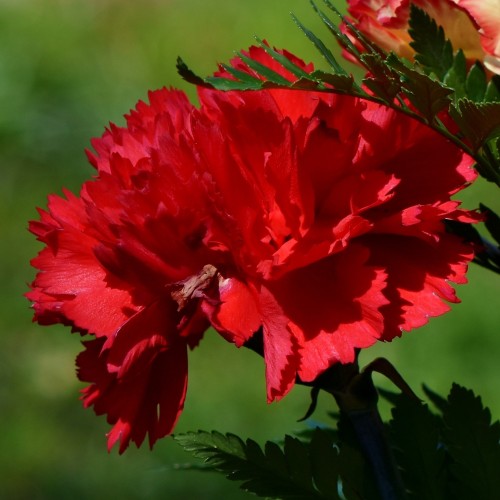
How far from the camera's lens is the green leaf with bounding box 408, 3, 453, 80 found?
0.60 m

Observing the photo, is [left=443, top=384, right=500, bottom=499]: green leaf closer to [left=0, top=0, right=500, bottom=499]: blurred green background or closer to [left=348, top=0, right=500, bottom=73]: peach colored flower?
[left=348, top=0, right=500, bottom=73]: peach colored flower

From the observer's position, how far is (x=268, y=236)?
595 mm

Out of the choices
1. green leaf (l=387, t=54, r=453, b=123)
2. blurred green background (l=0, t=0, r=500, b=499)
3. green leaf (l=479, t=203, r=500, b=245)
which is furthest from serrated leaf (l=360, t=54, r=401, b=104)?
blurred green background (l=0, t=0, r=500, b=499)

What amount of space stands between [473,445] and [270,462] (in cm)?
12

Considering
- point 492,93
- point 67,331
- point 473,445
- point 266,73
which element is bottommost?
point 67,331

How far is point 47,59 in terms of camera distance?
3.19 meters

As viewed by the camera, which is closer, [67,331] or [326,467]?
[326,467]

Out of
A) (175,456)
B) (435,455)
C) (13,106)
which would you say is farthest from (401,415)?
(13,106)

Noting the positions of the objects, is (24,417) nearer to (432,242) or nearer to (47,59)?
(47,59)

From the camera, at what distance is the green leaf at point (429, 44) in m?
0.60

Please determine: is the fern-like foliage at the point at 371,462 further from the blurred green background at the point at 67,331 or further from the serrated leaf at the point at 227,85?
the blurred green background at the point at 67,331

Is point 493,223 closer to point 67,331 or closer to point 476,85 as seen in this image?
point 476,85

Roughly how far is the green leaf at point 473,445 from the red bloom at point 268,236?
0.09 metres

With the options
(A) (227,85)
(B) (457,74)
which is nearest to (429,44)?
(B) (457,74)
